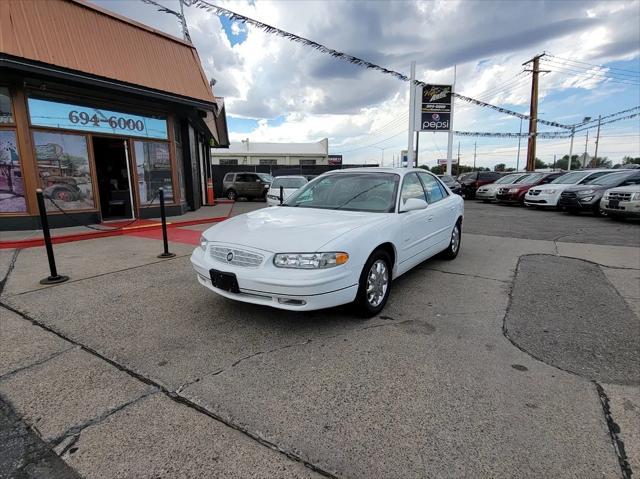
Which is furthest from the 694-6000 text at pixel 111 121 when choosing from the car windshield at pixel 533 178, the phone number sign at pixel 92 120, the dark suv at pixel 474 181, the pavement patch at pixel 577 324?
the dark suv at pixel 474 181

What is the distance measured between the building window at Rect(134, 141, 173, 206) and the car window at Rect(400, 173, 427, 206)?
26.6 ft

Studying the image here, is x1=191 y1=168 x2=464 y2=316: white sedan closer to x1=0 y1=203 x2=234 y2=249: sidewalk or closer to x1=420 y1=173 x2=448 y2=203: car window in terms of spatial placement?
x1=420 y1=173 x2=448 y2=203: car window

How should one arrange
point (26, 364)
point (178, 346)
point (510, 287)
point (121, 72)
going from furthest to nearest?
point (121, 72)
point (510, 287)
point (178, 346)
point (26, 364)

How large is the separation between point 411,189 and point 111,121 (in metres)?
8.23

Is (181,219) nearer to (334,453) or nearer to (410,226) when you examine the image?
(410,226)

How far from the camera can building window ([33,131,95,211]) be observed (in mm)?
8320

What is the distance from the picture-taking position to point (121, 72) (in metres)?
8.88

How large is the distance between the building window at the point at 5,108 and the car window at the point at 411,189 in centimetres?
834

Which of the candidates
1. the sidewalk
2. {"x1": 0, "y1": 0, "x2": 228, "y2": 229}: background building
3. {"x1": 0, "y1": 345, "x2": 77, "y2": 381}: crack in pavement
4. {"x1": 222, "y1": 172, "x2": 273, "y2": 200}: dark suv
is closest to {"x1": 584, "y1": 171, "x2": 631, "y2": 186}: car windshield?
the sidewalk

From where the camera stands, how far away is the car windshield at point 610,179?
42.3ft

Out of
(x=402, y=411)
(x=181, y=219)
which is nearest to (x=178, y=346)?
(x=402, y=411)

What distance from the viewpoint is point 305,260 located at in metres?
3.27

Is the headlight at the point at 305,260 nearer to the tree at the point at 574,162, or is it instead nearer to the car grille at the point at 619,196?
the car grille at the point at 619,196

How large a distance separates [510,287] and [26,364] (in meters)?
5.35
